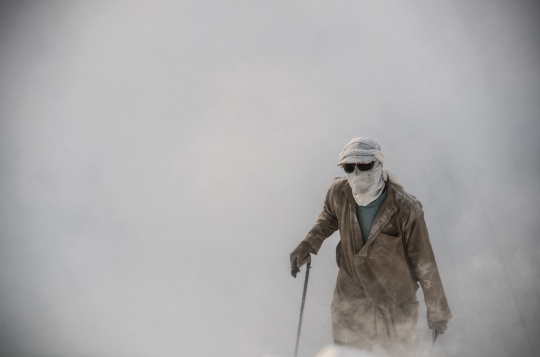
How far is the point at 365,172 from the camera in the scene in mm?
1699

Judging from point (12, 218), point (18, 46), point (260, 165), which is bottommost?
point (12, 218)

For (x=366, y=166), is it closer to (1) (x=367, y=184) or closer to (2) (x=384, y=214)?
(1) (x=367, y=184)

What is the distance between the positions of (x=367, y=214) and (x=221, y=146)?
8.53 ft

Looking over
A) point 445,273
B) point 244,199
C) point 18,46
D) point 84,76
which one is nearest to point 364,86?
point 244,199

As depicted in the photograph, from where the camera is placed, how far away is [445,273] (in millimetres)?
3434

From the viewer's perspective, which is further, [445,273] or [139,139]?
[139,139]

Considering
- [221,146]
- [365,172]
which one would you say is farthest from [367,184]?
[221,146]

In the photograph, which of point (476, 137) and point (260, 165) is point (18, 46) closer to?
point (260, 165)

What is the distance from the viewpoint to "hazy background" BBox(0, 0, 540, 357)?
3701 mm

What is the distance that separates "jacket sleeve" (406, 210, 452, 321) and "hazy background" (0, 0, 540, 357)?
1.81 metres

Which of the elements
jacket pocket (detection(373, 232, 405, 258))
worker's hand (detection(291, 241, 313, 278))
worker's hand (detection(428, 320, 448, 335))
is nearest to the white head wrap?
jacket pocket (detection(373, 232, 405, 258))

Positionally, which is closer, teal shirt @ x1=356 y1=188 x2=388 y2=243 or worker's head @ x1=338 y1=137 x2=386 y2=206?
worker's head @ x1=338 y1=137 x2=386 y2=206

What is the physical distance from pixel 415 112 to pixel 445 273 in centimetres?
171

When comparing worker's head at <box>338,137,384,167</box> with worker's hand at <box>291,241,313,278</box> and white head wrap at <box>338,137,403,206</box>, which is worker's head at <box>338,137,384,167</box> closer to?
white head wrap at <box>338,137,403,206</box>
